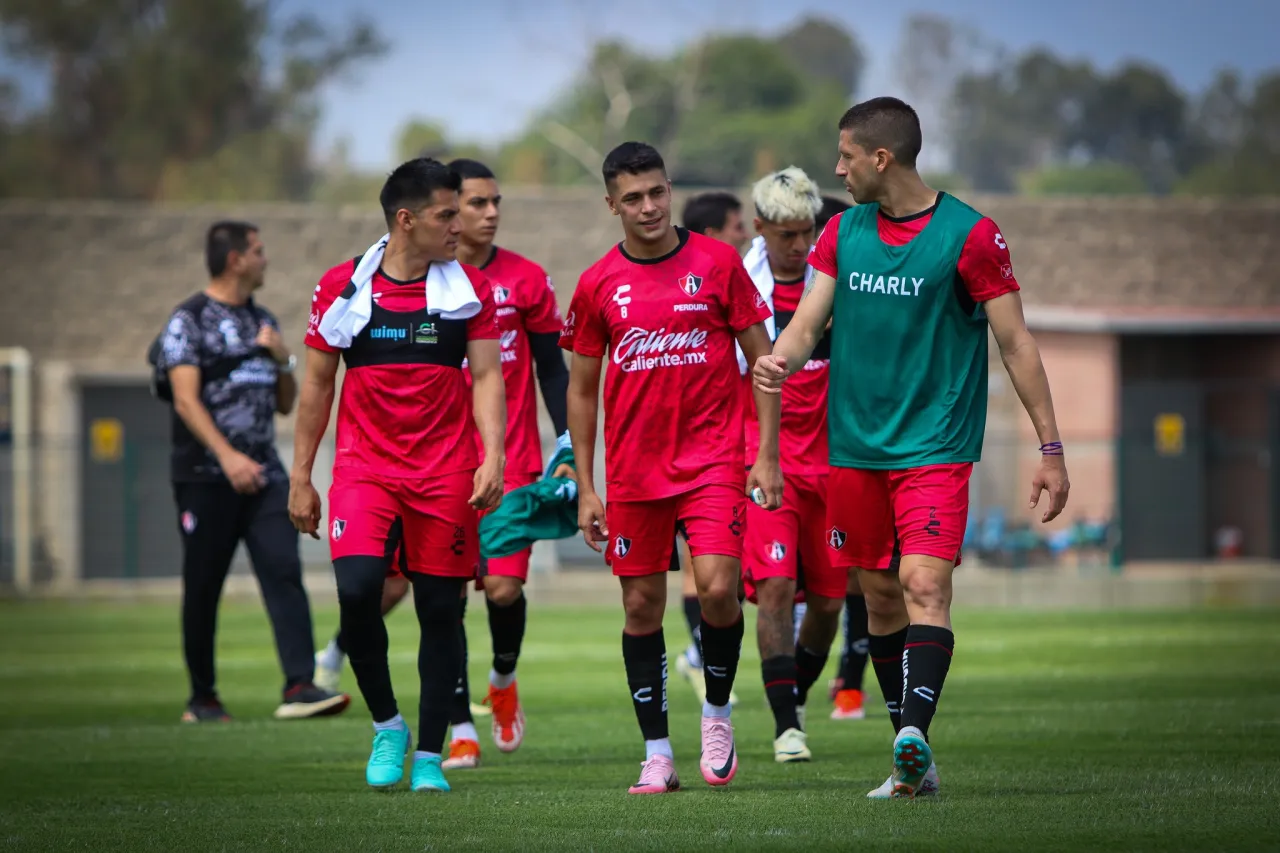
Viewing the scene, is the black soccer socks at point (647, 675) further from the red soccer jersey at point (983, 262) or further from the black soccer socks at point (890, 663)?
the red soccer jersey at point (983, 262)

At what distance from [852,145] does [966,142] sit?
10319cm

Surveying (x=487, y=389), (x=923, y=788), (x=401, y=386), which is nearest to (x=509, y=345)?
(x=487, y=389)

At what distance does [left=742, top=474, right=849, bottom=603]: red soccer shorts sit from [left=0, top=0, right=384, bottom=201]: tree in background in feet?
197

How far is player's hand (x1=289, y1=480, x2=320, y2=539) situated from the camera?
294 inches

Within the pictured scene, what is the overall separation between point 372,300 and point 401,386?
0.36 metres

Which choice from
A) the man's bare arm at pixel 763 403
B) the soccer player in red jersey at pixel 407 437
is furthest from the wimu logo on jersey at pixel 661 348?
the soccer player in red jersey at pixel 407 437

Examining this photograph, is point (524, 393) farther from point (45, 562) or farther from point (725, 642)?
point (45, 562)

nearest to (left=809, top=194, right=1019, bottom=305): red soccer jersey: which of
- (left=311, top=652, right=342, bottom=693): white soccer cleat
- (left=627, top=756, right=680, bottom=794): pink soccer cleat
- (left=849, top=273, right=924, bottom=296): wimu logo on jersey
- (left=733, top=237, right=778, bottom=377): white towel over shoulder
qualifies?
(left=849, top=273, right=924, bottom=296): wimu logo on jersey

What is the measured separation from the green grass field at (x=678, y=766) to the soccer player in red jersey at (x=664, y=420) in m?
0.42

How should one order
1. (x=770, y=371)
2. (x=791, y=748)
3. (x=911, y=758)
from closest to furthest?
(x=911, y=758) → (x=770, y=371) → (x=791, y=748)

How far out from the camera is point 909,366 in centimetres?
692

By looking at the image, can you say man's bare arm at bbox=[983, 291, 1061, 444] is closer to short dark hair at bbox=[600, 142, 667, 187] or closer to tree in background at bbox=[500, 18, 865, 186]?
short dark hair at bbox=[600, 142, 667, 187]

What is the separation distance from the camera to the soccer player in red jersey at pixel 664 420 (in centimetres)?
725

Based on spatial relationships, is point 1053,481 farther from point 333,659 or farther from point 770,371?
point 333,659
